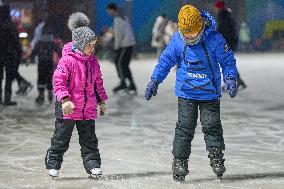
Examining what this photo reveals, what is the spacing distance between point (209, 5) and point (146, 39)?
4457mm

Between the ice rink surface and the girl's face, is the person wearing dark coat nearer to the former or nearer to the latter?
the ice rink surface

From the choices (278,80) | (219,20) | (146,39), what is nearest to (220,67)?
(219,20)

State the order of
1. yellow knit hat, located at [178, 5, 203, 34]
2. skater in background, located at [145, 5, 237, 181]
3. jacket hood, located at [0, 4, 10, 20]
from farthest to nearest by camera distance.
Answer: jacket hood, located at [0, 4, 10, 20], skater in background, located at [145, 5, 237, 181], yellow knit hat, located at [178, 5, 203, 34]

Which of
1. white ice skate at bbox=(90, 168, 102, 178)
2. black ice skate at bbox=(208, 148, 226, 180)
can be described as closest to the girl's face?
white ice skate at bbox=(90, 168, 102, 178)

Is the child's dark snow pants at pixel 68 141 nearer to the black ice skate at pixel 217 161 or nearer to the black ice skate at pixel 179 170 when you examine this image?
the black ice skate at pixel 179 170

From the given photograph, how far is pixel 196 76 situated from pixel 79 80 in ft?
3.09

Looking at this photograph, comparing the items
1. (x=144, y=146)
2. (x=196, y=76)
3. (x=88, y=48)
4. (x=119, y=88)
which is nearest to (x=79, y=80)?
(x=88, y=48)

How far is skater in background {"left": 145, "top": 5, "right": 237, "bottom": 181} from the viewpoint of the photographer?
5.92 meters

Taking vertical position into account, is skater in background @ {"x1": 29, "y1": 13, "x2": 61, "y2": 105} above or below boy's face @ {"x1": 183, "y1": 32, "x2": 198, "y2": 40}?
below

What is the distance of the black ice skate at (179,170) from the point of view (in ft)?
20.1

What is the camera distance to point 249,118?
10508 mm

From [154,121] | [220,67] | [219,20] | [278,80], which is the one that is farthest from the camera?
[278,80]

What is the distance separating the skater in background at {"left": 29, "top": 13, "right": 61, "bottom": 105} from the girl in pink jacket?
6064 millimetres

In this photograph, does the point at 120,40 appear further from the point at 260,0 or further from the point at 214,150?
the point at 260,0
